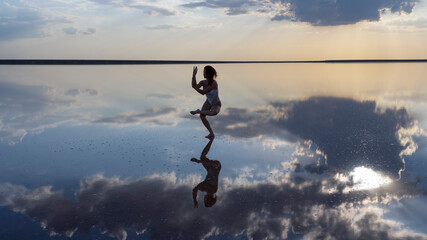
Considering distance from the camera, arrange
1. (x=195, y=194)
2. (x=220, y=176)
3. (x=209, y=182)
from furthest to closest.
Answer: (x=220, y=176) → (x=209, y=182) → (x=195, y=194)

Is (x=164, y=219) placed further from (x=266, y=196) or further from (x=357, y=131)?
(x=357, y=131)

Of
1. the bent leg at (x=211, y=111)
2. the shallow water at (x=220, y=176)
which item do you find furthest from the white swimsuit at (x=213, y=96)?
the shallow water at (x=220, y=176)

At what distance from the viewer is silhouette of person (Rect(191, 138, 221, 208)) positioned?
5.09 m

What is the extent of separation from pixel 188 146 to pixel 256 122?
370 cm

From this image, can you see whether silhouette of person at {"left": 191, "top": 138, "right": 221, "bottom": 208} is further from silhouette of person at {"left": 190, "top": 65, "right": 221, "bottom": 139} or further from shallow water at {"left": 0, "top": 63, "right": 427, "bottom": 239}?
silhouette of person at {"left": 190, "top": 65, "right": 221, "bottom": 139}

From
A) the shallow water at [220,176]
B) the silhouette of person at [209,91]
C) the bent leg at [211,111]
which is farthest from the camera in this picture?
the bent leg at [211,111]

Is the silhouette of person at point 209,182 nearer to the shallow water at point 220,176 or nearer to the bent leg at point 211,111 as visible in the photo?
the shallow water at point 220,176

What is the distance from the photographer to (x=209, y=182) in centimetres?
586

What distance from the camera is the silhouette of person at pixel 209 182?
5.09 m

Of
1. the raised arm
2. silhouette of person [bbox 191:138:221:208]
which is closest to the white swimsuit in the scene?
silhouette of person [bbox 191:138:221:208]

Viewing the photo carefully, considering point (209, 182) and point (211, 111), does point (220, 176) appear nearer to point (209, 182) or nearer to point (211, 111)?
point (209, 182)

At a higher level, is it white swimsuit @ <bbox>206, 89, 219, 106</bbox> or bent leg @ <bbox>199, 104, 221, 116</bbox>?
white swimsuit @ <bbox>206, 89, 219, 106</bbox>

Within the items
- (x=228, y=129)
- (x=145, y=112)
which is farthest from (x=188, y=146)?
(x=145, y=112)

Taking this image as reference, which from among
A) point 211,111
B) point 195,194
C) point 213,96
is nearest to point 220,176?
point 195,194
